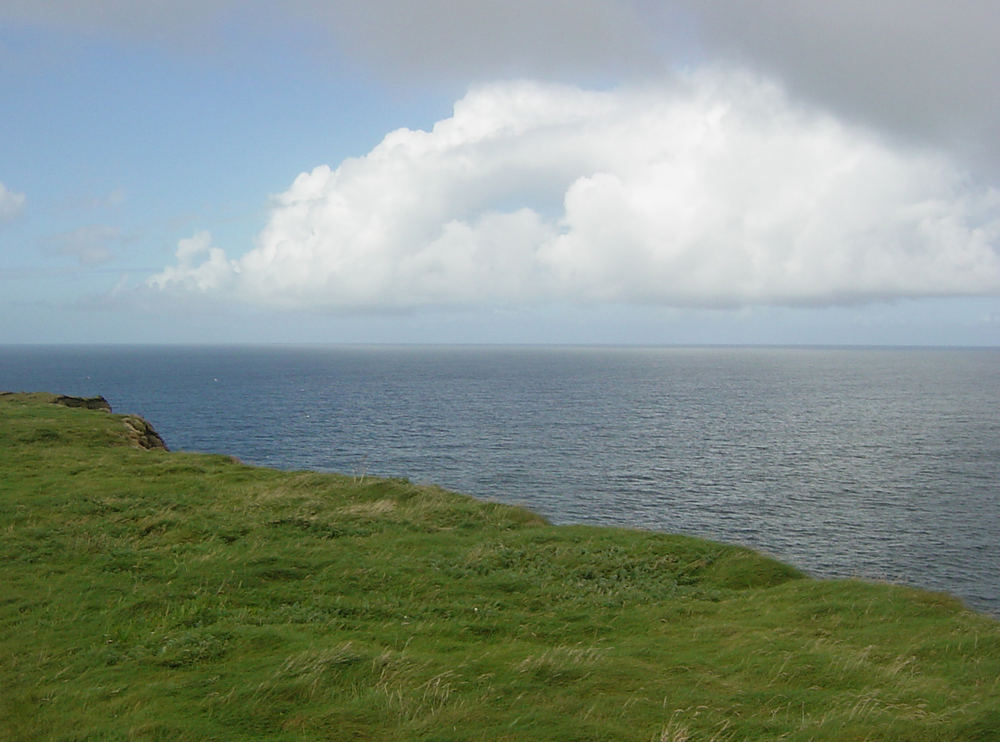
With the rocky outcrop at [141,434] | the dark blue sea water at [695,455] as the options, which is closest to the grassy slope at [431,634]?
the rocky outcrop at [141,434]

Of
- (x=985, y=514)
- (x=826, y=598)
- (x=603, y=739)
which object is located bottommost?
(x=985, y=514)

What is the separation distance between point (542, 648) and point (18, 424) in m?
40.1

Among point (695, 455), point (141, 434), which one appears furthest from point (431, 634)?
point (695, 455)

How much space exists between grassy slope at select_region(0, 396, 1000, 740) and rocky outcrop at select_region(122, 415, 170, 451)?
59.1ft

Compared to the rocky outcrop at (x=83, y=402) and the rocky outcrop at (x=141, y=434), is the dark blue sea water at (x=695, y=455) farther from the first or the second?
the rocky outcrop at (x=141, y=434)

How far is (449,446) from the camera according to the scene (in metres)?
89.8

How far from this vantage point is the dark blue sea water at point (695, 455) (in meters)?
52.2

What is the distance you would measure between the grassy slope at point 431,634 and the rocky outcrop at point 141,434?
18029mm

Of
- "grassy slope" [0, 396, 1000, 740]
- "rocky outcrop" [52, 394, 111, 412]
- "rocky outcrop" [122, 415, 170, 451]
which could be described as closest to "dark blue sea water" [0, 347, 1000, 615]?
"rocky outcrop" [52, 394, 111, 412]

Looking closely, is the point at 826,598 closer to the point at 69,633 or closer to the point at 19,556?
the point at 69,633

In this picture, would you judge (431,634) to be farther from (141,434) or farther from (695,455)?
(695,455)

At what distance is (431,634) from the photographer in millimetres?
14398

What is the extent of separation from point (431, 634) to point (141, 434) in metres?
39.9

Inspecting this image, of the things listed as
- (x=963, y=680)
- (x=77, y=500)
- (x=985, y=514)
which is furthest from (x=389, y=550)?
(x=985, y=514)
